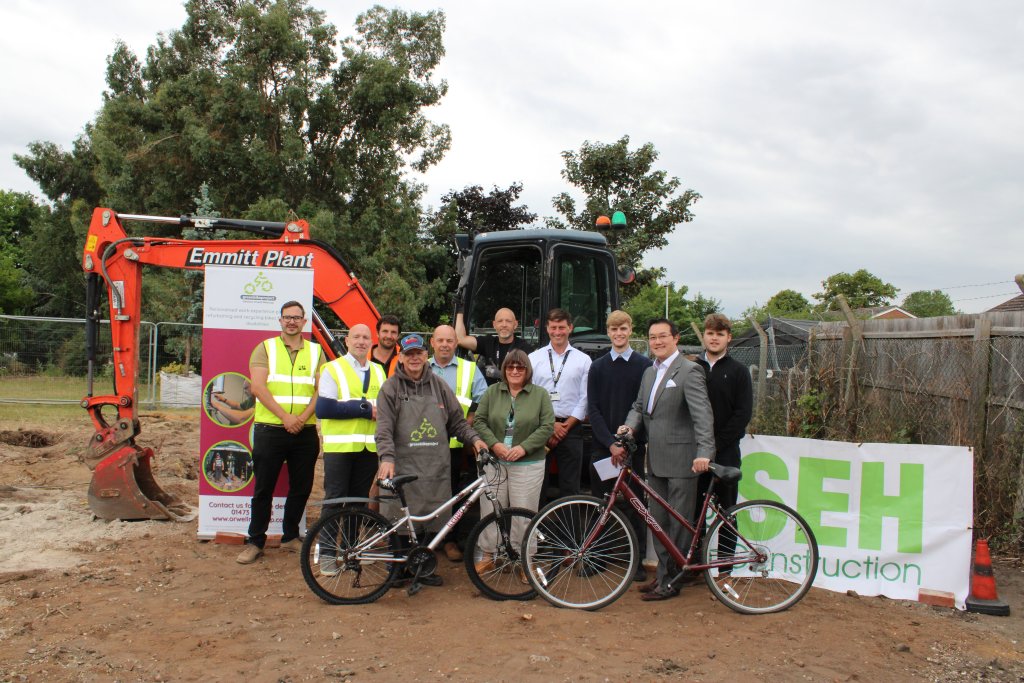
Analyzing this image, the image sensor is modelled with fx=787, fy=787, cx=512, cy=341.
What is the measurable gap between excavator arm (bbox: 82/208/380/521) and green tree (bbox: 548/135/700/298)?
11.8m

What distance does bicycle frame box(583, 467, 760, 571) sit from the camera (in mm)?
5172

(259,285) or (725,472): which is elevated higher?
(259,285)

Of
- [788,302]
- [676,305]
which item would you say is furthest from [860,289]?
[676,305]

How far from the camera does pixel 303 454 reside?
6.18 m

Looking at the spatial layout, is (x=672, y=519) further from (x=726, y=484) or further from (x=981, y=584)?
(x=981, y=584)

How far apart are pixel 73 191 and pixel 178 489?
3014 centimetres

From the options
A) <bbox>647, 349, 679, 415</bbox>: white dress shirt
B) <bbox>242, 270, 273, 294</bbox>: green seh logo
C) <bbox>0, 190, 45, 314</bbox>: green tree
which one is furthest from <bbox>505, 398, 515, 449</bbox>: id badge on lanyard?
<bbox>0, 190, 45, 314</bbox>: green tree

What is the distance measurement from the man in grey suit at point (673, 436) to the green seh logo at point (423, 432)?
1.27m

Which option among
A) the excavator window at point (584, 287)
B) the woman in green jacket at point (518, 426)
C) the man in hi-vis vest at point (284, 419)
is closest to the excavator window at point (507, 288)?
the excavator window at point (584, 287)

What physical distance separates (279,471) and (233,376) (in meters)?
1.09

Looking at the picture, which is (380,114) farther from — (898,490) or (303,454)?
(898,490)

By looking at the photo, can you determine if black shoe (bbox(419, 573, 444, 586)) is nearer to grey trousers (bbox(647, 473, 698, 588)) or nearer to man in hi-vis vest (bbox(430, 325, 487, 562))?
man in hi-vis vest (bbox(430, 325, 487, 562))

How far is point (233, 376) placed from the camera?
22.3 feet

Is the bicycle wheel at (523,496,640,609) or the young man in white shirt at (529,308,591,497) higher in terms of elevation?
the young man in white shirt at (529,308,591,497)
